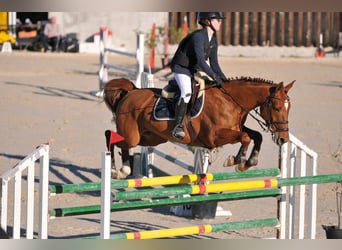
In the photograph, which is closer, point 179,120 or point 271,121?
point 271,121

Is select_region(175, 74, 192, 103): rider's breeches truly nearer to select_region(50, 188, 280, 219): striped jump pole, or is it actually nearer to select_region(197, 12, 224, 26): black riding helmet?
select_region(197, 12, 224, 26): black riding helmet

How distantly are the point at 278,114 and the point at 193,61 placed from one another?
925 mm

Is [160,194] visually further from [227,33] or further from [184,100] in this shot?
[227,33]

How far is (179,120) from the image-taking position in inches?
289

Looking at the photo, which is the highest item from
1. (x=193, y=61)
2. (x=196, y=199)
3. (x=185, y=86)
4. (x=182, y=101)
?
(x=193, y=61)

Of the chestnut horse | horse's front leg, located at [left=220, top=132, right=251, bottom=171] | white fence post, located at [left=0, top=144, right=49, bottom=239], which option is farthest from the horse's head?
white fence post, located at [left=0, top=144, right=49, bottom=239]

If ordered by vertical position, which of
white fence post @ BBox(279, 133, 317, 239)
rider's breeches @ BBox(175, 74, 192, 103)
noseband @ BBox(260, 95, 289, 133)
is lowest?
white fence post @ BBox(279, 133, 317, 239)

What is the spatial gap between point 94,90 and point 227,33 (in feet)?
30.2

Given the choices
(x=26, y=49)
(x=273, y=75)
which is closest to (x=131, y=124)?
(x=273, y=75)

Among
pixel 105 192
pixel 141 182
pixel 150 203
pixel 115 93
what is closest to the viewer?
pixel 105 192

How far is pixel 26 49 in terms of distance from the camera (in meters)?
24.7

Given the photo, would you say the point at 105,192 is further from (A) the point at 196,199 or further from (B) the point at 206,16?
(B) the point at 206,16

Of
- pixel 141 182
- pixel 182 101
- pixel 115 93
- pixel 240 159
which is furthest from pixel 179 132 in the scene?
pixel 141 182

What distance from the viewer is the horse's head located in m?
6.79
